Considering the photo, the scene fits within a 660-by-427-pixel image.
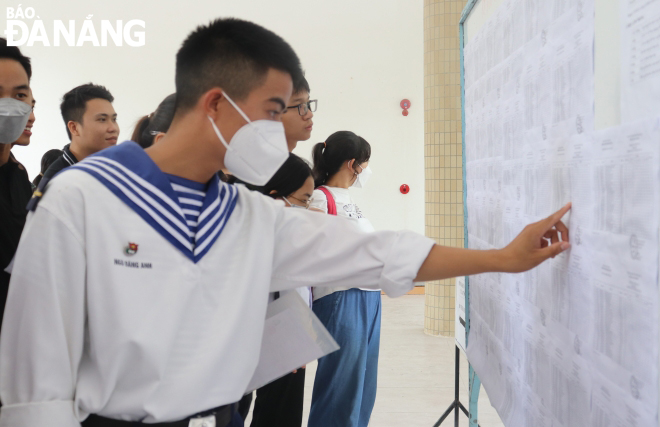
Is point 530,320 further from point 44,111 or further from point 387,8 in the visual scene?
point 44,111

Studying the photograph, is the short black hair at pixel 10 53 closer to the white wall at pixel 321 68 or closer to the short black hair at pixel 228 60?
the short black hair at pixel 228 60

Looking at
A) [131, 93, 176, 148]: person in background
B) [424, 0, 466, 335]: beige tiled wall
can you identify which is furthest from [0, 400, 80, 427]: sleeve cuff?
[424, 0, 466, 335]: beige tiled wall

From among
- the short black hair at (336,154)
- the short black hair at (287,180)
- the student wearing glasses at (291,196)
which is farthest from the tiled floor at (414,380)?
the short black hair at (287,180)

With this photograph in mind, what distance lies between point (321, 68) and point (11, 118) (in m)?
5.25

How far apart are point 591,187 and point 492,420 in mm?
2376

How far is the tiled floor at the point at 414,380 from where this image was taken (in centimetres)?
296

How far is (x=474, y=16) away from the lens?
1.68m

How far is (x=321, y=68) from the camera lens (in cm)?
630

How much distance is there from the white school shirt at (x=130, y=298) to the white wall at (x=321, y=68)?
5250 mm

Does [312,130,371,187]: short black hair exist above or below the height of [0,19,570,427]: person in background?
above

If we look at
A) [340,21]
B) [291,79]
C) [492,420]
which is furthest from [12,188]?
[340,21]

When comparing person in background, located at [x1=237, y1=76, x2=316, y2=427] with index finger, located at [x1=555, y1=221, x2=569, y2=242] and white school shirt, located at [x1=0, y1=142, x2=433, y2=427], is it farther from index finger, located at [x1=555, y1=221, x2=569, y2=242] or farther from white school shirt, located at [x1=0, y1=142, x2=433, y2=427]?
index finger, located at [x1=555, y1=221, x2=569, y2=242]

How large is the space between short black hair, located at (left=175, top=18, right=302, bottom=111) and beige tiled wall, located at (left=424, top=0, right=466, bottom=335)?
137 inches

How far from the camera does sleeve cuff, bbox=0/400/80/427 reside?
2.70 ft
